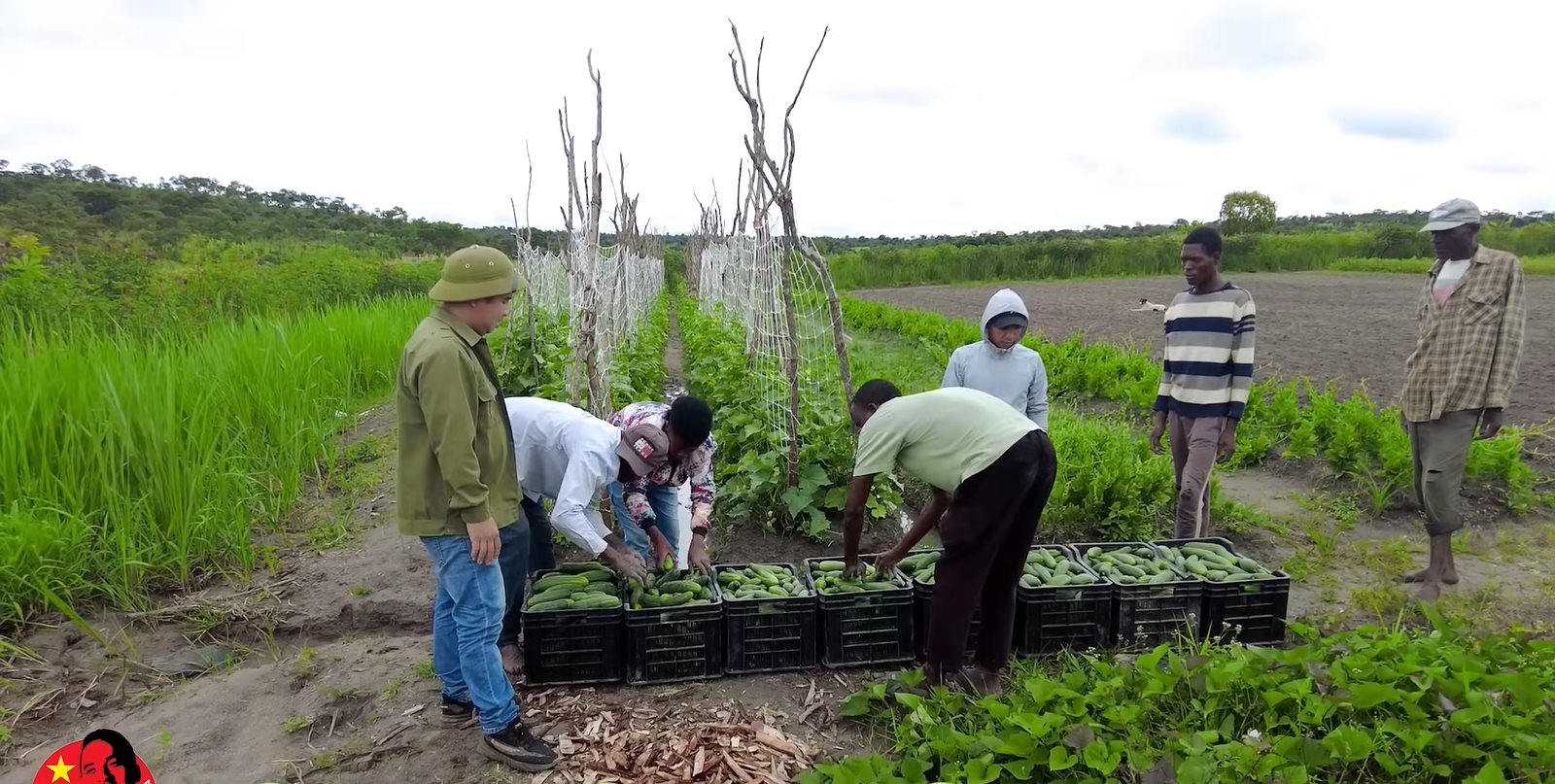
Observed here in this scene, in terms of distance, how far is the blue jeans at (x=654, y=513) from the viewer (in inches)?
150

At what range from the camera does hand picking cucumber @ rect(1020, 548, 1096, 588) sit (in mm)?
3539

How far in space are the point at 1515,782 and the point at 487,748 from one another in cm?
313

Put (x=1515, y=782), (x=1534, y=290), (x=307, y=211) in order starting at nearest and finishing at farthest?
(x=1515, y=782) < (x=1534, y=290) < (x=307, y=211)

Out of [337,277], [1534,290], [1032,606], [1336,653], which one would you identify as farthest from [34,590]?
[1534,290]

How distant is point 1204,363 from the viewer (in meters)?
4.18

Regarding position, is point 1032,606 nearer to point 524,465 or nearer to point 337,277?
point 524,465

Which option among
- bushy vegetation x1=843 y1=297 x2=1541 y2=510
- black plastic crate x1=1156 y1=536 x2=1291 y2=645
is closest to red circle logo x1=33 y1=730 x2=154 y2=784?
black plastic crate x1=1156 y1=536 x2=1291 y2=645

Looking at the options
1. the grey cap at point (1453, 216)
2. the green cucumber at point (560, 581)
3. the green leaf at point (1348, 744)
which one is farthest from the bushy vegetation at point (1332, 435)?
the green cucumber at point (560, 581)

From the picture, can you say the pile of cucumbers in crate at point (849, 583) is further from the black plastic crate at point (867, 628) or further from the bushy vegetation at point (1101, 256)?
the bushy vegetation at point (1101, 256)

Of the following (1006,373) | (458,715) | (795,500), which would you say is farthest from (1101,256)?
(458,715)

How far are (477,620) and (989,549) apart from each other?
183 centimetres

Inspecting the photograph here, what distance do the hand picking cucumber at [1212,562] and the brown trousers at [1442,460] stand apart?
1.07 metres

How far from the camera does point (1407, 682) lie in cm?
265

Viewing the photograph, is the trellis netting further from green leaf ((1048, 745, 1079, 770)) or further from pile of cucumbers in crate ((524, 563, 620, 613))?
green leaf ((1048, 745, 1079, 770))
